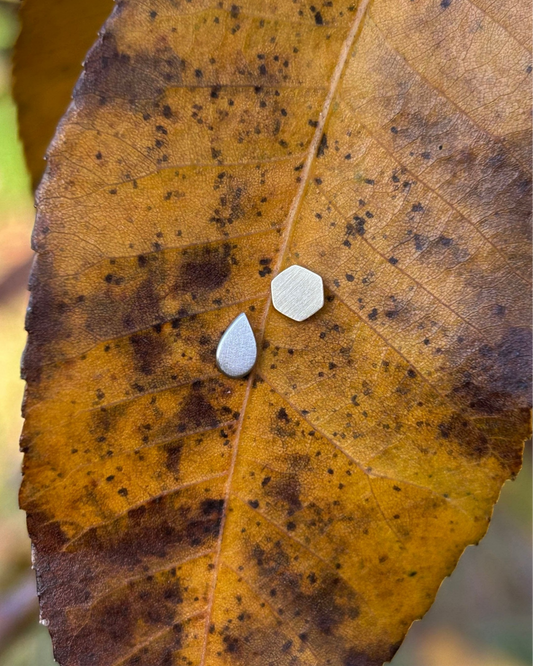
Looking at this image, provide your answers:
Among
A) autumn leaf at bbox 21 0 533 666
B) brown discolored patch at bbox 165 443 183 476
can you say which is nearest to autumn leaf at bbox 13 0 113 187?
autumn leaf at bbox 21 0 533 666

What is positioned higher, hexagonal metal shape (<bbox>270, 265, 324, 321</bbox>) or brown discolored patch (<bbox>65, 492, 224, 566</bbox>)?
hexagonal metal shape (<bbox>270, 265, 324, 321</bbox>)

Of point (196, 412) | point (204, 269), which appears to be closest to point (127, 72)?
point (204, 269)

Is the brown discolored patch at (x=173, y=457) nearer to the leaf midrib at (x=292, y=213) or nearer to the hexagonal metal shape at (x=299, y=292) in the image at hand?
the leaf midrib at (x=292, y=213)

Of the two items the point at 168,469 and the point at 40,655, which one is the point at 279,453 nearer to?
the point at 168,469

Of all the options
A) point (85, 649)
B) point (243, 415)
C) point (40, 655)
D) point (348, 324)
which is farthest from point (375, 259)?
point (40, 655)

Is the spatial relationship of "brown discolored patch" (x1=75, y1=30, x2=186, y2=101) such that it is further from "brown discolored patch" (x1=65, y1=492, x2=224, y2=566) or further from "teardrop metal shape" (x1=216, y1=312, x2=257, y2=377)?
"brown discolored patch" (x1=65, y1=492, x2=224, y2=566)

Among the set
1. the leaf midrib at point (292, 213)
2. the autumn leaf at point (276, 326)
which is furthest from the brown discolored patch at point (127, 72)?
the leaf midrib at point (292, 213)
